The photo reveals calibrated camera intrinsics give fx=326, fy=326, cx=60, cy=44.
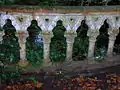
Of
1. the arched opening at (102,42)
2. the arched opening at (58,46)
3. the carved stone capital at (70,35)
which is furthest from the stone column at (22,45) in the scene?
the arched opening at (102,42)

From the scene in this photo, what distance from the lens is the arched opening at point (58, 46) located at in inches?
208

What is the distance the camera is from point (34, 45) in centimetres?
532

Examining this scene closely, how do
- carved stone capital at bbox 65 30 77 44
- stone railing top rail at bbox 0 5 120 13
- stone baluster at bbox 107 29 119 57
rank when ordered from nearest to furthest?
stone railing top rail at bbox 0 5 120 13 → carved stone capital at bbox 65 30 77 44 → stone baluster at bbox 107 29 119 57

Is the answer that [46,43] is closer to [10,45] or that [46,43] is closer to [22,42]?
[22,42]

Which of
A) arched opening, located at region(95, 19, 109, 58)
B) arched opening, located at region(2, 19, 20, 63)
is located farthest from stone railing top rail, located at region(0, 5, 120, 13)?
arched opening, located at region(95, 19, 109, 58)

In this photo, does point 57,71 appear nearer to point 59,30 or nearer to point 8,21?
point 59,30

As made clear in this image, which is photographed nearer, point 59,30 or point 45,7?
point 45,7

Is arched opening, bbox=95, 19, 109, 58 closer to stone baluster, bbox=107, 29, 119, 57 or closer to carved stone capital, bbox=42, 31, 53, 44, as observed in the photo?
stone baluster, bbox=107, 29, 119, 57

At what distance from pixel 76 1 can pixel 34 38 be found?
3.81ft

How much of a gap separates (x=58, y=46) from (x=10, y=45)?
79 centimetres

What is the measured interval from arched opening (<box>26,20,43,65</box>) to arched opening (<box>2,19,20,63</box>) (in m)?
0.18

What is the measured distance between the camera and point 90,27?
4.98 m

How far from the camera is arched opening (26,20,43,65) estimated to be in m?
5.20

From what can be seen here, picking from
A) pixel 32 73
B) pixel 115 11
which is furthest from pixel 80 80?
pixel 115 11
